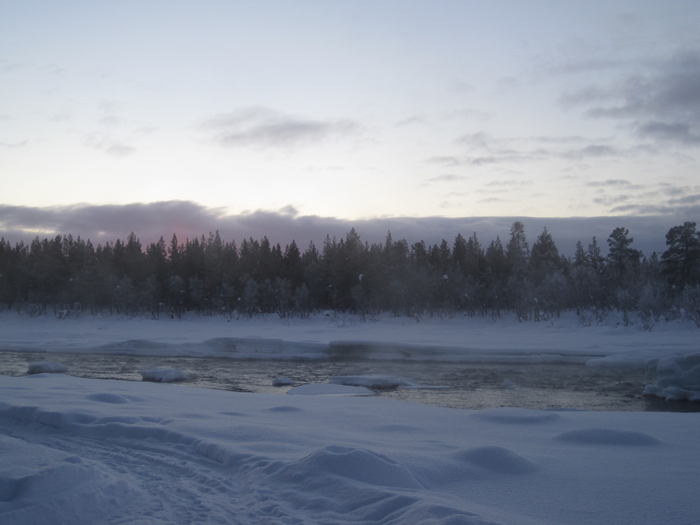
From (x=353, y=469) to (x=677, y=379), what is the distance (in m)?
16.2

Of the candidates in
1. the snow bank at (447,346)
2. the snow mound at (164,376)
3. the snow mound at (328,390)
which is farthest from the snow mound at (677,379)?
the snow mound at (164,376)

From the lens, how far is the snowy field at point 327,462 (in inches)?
170

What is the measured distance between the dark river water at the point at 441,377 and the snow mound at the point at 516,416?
13.6 feet

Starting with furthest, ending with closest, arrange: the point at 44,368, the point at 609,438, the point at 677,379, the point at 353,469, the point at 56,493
Answer: the point at 44,368, the point at 677,379, the point at 609,438, the point at 353,469, the point at 56,493

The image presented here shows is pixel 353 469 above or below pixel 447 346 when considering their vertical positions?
above

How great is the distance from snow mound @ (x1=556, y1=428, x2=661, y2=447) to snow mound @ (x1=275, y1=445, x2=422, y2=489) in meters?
3.82

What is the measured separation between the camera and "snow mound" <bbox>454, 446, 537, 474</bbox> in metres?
5.63

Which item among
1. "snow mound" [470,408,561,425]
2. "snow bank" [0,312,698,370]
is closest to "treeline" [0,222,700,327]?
"snow bank" [0,312,698,370]

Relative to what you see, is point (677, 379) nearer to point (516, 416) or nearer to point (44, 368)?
point (516, 416)

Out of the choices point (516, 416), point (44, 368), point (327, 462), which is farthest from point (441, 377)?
point (44, 368)

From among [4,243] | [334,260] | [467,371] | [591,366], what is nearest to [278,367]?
[467,371]

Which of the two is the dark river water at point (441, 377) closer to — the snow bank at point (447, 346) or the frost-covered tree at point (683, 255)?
the snow bank at point (447, 346)

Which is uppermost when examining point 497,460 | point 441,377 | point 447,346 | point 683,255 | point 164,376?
point 683,255

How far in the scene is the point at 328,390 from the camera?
53.2ft
